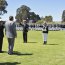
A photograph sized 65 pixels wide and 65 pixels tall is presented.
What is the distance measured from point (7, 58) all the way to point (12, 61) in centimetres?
100

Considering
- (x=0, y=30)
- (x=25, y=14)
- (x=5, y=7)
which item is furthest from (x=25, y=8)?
(x=0, y=30)

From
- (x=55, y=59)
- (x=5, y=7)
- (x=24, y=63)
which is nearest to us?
(x=24, y=63)

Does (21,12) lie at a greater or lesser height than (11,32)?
greater

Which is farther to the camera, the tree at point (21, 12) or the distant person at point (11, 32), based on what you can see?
the tree at point (21, 12)

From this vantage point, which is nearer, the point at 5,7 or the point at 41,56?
the point at 41,56

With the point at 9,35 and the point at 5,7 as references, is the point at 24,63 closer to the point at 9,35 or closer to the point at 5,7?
the point at 9,35

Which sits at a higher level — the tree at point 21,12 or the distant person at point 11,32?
the tree at point 21,12

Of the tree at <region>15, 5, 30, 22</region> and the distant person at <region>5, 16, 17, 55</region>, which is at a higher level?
the tree at <region>15, 5, 30, 22</region>

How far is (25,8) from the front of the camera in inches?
6024

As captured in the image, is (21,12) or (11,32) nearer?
(11,32)

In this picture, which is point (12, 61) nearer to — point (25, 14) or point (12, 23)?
point (12, 23)

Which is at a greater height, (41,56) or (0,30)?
(0,30)

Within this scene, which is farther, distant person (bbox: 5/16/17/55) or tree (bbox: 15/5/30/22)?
tree (bbox: 15/5/30/22)

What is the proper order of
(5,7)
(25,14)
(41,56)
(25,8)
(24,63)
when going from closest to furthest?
1. (24,63)
2. (41,56)
3. (5,7)
4. (25,14)
5. (25,8)
